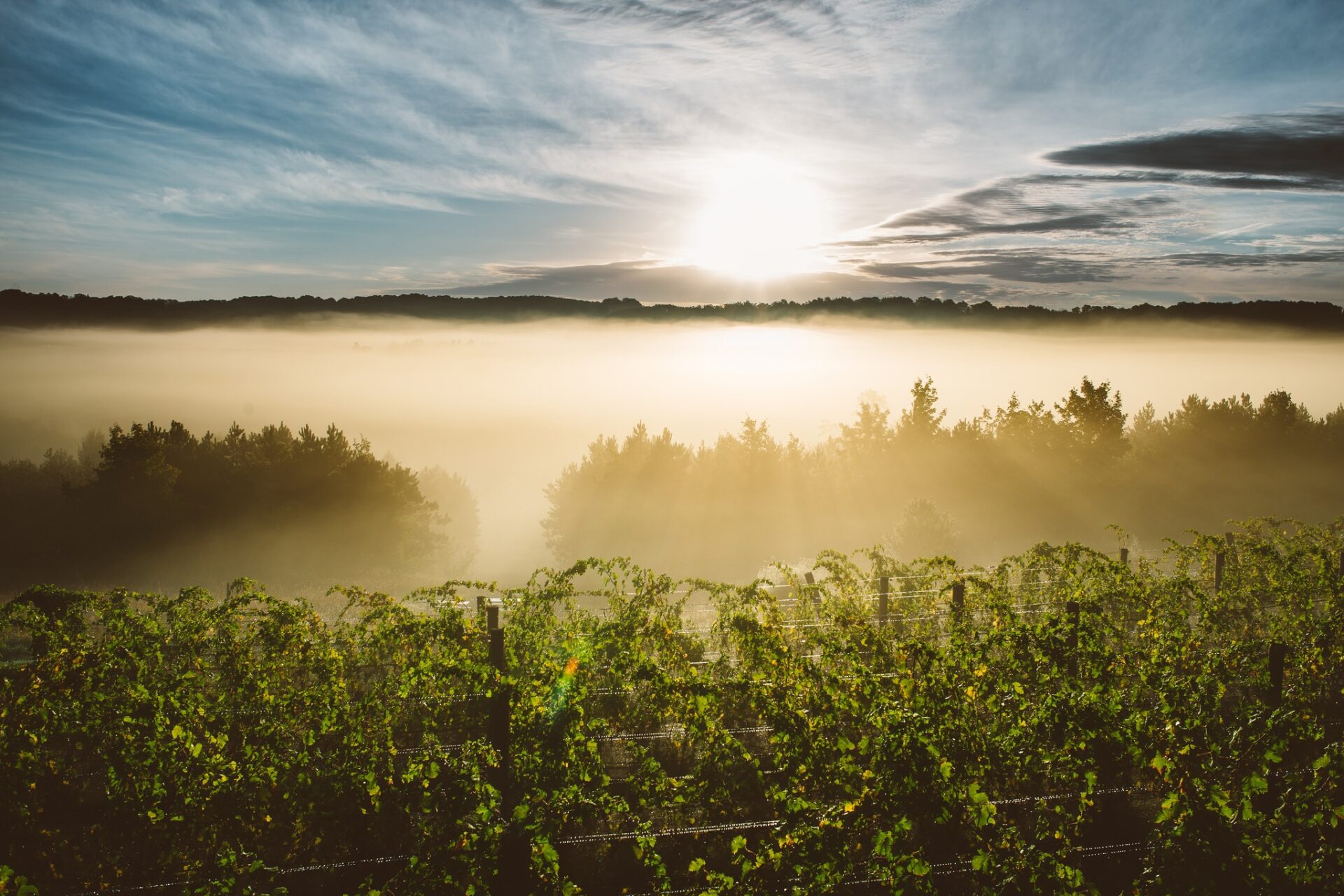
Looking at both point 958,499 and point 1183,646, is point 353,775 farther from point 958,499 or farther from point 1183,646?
point 958,499

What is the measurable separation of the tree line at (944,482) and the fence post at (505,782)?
38983mm

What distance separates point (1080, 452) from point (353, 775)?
170ft

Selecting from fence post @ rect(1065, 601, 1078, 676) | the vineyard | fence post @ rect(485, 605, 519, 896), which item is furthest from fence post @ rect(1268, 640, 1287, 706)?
fence post @ rect(485, 605, 519, 896)

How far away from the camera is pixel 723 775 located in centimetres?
782

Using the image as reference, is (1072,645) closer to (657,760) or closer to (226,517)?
(657,760)

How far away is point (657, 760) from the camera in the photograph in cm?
803

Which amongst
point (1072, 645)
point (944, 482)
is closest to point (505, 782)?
point (1072, 645)

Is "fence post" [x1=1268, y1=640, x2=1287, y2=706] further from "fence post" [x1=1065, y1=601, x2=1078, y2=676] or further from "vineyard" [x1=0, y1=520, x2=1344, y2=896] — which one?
"fence post" [x1=1065, y1=601, x2=1078, y2=676]

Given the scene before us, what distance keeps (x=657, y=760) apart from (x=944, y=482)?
4528 cm

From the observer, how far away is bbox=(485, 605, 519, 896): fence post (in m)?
5.18

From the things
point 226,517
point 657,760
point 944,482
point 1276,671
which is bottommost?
point 944,482

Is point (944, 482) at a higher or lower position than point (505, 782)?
lower

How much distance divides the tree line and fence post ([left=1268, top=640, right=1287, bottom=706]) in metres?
36.7

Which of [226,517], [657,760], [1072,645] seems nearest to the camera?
[657,760]
